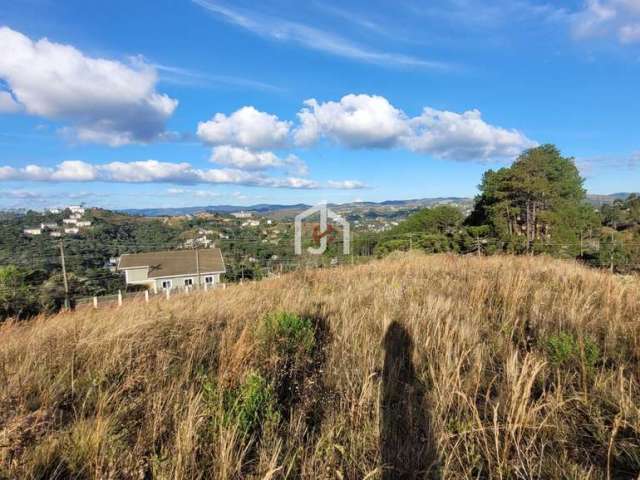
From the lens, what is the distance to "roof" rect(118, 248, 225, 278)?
34594 millimetres

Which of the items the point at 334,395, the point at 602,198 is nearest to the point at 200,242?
the point at 334,395

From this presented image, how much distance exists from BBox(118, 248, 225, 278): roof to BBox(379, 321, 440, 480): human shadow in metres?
34.0

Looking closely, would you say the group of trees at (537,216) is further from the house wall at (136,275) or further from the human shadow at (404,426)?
the house wall at (136,275)

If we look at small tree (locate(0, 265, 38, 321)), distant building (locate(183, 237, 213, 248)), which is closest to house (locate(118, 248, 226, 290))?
distant building (locate(183, 237, 213, 248))

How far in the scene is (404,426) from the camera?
5.44ft

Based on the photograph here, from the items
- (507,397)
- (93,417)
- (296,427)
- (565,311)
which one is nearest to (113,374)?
(93,417)

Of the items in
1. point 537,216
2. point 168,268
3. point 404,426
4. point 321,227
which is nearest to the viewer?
point 404,426

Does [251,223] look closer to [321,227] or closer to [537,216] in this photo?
[321,227]

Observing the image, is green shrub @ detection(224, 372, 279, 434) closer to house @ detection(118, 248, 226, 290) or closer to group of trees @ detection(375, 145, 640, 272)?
group of trees @ detection(375, 145, 640, 272)

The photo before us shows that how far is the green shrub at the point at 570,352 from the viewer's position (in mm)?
2098

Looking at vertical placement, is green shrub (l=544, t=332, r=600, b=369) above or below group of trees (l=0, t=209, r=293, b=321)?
above

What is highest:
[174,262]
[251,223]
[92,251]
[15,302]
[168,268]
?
[251,223]

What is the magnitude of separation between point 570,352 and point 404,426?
4.48ft

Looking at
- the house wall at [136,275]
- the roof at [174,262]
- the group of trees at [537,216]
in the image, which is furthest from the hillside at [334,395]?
the house wall at [136,275]
